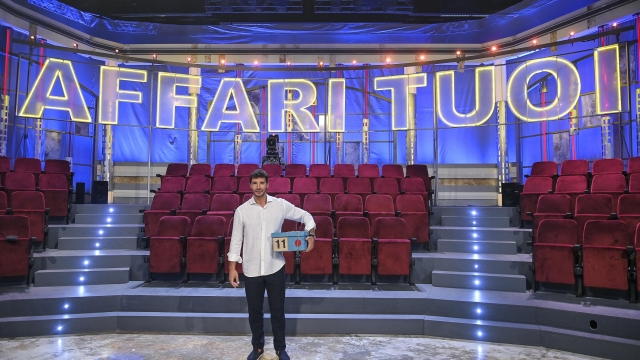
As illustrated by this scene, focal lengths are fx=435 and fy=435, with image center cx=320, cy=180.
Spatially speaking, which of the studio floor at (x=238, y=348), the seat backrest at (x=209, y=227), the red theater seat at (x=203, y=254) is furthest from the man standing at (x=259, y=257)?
the seat backrest at (x=209, y=227)

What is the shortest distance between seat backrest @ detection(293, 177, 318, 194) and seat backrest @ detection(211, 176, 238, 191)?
2.78 feet

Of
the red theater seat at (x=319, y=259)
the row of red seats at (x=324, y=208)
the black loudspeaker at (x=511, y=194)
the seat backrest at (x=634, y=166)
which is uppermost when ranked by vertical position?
the seat backrest at (x=634, y=166)

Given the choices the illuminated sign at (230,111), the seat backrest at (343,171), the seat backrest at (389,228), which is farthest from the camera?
the illuminated sign at (230,111)

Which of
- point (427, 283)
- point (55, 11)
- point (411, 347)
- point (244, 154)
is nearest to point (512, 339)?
point (411, 347)

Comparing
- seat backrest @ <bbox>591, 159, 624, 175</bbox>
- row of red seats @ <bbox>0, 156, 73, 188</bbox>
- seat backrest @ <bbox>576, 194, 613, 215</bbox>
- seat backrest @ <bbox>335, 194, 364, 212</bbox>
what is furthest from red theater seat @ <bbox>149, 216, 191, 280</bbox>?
seat backrest @ <bbox>591, 159, 624, 175</bbox>

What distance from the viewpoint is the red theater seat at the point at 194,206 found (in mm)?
5284

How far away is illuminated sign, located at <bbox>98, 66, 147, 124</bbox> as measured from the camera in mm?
6672

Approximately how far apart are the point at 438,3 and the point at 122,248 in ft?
24.5

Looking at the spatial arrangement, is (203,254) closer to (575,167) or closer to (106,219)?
(106,219)

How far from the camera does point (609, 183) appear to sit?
16.5ft

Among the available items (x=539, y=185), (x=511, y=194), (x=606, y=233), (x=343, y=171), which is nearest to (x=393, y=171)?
(x=343, y=171)

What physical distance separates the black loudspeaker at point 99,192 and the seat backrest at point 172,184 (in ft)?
4.60

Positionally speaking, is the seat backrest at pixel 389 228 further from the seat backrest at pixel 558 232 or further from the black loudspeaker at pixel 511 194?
the black loudspeaker at pixel 511 194

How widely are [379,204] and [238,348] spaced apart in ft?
8.44
